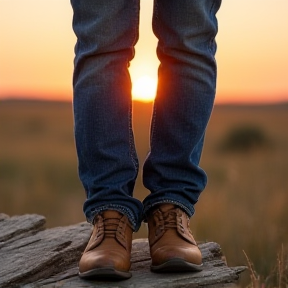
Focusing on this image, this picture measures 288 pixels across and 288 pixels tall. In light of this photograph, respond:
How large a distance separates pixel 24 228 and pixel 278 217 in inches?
61.8

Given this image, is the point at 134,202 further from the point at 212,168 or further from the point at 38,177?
the point at 212,168

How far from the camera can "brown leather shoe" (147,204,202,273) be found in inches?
82.6

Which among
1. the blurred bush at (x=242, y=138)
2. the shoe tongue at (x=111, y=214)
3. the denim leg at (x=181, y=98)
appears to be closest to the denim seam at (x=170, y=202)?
the denim leg at (x=181, y=98)

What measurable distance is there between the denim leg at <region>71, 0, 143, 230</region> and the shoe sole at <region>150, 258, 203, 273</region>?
169 mm

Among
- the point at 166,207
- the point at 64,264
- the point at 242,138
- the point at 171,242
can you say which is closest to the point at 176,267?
the point at 171,242

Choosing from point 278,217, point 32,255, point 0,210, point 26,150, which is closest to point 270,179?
point 278,217

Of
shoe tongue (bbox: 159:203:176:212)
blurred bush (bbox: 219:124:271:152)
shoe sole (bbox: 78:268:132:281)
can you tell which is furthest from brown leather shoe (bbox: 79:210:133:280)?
blurred bush (bbox: 219:124:271:152)

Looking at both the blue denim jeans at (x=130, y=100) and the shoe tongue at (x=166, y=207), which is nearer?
the blue denim jeans at (x=130, y=100)

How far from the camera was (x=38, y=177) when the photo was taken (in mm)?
6137

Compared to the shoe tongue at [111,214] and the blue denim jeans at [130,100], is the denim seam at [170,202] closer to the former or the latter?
the blue denim jeans at [130,100]

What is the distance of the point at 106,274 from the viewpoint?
204cm

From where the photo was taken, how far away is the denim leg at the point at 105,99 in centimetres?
203

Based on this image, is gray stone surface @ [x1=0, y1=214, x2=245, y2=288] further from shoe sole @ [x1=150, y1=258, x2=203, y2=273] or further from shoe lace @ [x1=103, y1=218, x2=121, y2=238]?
shoe lace @ [x1=103, y1=218, x2=121, y2=238]

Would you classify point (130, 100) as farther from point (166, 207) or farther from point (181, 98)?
point (166, 207)
